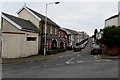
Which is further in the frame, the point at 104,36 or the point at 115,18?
the point at 115,18

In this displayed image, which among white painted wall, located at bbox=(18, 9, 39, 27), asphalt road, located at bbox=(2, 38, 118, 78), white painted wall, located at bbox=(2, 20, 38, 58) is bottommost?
asphalt road, located at bbox=(2, 38, 118, 78)

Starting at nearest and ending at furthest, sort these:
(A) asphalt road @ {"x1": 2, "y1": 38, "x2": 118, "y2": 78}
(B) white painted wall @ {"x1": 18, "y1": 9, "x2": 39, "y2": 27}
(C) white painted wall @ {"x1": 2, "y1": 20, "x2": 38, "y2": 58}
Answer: (A) asphalt road @ {"x1": 2, "y1": 38, "x2": 118, "y2": 78}, (C) white painted wall @ {"x1": 2, "y1": 20, "x2": 38, "y2": 58}, (B) white painted wall @ {"x1": 18, "y1": 9, "x2": 39, "y2": 27}

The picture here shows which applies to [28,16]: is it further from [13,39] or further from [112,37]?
[112,37]

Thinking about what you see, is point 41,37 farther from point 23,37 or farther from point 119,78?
point 119,78

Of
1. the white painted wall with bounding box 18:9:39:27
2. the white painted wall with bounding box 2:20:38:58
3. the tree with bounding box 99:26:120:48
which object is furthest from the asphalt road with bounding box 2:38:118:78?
the white painted wall with bounding box 18:9:39:27

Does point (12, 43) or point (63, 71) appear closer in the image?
point (63, 71)

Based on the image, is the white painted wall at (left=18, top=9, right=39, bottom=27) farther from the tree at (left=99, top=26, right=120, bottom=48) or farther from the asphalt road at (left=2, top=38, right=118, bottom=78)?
the asphalt road at (left=2, top=38, right=118, bottom=78)

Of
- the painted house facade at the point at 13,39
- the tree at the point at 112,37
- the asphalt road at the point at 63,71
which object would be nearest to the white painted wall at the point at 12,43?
the painted house facade at the point at 13,39

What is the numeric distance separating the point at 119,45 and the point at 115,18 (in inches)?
745

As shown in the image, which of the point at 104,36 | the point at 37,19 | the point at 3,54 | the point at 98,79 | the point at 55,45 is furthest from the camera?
the point at 55,45

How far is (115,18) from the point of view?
41219 mm

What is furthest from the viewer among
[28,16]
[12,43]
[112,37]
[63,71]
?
[28,16]

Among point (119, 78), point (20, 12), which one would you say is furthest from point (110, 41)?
point (20, 12)

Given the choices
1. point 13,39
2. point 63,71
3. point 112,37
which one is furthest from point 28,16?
point 63,71
